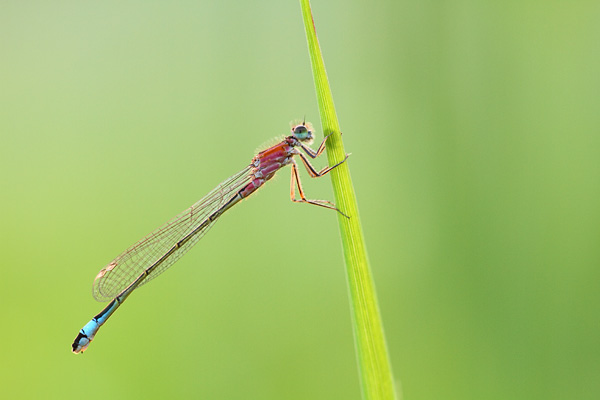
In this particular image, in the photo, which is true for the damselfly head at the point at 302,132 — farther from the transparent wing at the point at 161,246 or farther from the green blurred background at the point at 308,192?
the green blurred background at the point at 308,192

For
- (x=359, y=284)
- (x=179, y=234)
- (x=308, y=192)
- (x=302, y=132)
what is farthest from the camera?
(x=308, y=192)

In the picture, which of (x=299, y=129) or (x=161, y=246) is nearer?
(x=299, y=129)

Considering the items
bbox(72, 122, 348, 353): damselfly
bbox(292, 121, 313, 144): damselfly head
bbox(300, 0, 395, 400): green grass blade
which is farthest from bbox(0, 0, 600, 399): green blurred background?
bbox(300, 0, 395, 400): green grass blade

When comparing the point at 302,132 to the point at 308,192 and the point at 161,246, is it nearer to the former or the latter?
the point at 308,192

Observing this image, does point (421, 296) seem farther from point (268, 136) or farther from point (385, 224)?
point (268, 136)

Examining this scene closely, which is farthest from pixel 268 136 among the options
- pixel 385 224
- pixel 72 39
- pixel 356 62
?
pixel 72 39

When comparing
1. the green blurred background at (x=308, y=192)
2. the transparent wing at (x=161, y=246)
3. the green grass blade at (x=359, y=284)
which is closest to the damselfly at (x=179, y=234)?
the transparent wing at (x=161, y=246)

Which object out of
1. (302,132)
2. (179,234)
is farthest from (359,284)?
(179,234)
